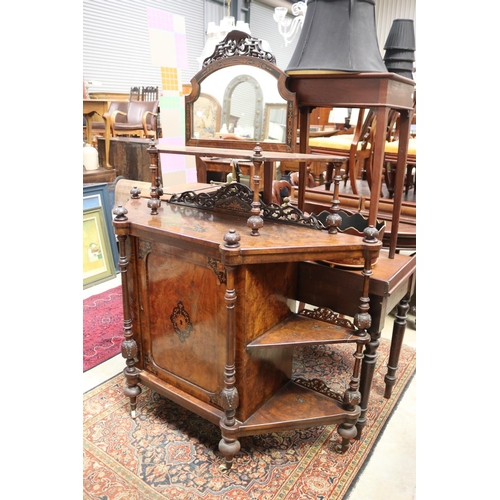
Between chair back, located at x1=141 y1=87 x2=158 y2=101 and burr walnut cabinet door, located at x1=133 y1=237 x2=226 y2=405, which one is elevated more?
chair back, located at x1=141 y1=87 x2=158 y2=101

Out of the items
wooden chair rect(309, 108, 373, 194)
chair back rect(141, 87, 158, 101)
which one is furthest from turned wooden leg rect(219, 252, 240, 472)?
chair back rect(141, 87, 158, 101)

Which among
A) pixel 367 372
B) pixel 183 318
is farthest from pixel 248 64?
pixel 367 372

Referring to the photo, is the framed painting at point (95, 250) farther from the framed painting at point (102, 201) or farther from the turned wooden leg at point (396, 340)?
the turned wooden leg at point (396, 340)

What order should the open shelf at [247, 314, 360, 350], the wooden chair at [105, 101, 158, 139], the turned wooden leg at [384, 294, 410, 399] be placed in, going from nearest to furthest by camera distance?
the open shelf at [247, 314, 360, 350]
the turned wooden leg at [384, 294, 410, 399]
the wooden chair at [105, 101, 158, 139]

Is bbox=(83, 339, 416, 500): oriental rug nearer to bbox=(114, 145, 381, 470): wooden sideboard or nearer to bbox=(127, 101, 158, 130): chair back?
bbox=(114, 145, 381, 470): wooden sideboard

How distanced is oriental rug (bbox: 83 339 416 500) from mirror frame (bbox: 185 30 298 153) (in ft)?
4.17

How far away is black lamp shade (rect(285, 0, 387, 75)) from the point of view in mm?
1612

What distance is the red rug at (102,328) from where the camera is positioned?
7.65 ft

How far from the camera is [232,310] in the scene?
1.42 metres

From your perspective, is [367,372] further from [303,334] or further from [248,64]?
[248,64]

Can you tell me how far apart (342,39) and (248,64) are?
Result: 403 mm

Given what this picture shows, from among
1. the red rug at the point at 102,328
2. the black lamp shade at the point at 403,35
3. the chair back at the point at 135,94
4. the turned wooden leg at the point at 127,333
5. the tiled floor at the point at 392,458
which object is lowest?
the tiled floor at the point at 392,458

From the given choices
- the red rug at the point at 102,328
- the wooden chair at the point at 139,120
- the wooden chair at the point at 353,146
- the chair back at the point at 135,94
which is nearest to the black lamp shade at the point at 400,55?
the wooden chair at the point at 353,146

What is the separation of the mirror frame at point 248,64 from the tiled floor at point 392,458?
1.33 metres
